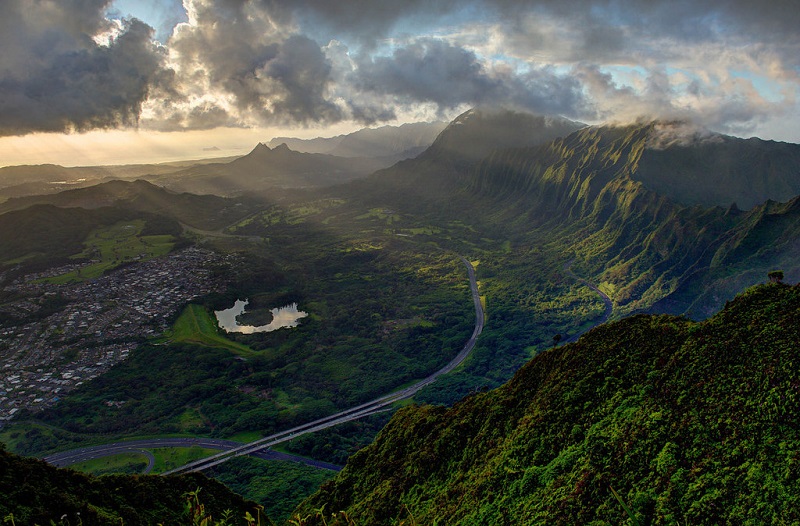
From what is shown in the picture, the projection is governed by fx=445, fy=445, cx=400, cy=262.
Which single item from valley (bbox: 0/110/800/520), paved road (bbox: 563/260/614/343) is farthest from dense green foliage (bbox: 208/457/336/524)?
paved road (bbox: 563/260/614/343)

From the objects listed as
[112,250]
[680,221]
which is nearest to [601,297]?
[680,221]

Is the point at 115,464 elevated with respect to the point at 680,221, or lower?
lower

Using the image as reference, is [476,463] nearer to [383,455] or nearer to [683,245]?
[383,455]

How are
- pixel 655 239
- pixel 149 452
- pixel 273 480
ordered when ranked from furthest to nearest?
1. pixel 655 239
2. pixel 149 452
3. pixel 273 480

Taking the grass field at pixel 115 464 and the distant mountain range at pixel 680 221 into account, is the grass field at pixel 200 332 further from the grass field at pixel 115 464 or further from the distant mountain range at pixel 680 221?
the distant mountain range at pixel 680 221

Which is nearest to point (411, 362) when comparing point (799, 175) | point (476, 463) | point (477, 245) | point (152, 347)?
point (152, 347)

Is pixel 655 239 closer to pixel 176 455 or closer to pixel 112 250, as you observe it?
pixel 176 455
